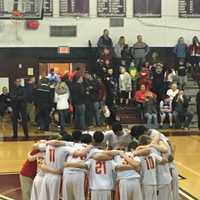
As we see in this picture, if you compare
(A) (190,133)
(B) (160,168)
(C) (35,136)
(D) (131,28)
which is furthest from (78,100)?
(B) (160,168)

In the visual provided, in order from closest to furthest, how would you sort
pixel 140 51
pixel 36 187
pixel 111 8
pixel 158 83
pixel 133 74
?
pixel 36 187 < pixel 158 83 < pixel 133 74 < pixel 140 51 < pixel 111 8

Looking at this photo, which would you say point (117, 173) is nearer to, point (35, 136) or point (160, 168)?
A: point (160, 168)

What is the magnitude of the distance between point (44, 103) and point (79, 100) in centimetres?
132

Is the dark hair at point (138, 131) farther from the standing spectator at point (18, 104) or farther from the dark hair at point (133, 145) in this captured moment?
the standing spectator at point (18, 104)

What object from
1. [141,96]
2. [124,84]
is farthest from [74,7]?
[141,96]

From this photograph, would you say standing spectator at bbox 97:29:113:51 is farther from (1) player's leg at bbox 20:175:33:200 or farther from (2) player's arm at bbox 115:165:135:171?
(2) player's arm at bbox 115:165:135:171

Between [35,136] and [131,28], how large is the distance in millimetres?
8365

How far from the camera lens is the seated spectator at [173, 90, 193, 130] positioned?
22.6m

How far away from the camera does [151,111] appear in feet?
73.8

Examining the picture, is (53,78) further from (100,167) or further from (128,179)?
(128,179)

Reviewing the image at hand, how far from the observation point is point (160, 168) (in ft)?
33.6

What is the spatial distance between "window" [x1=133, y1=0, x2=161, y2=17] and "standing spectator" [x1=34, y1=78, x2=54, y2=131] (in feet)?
23.1

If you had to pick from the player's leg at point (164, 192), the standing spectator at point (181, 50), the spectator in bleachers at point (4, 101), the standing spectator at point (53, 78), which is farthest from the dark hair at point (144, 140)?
the standing spectator at point (181, 50)

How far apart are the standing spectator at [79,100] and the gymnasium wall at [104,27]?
479 cm
